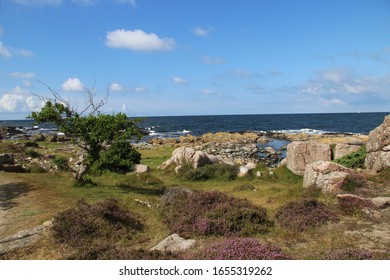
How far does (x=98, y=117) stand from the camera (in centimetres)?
1981

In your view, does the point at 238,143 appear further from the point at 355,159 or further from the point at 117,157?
the point at 355,159

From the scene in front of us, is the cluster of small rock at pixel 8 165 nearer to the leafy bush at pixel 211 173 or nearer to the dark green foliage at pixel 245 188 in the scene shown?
the leafy bush at pixel 211 173

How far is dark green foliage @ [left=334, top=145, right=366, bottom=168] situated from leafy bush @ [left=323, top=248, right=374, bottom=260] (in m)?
14.8

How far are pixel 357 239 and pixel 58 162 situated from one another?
1128 inches

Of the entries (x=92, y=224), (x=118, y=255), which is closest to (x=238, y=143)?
(x=92, y=224)

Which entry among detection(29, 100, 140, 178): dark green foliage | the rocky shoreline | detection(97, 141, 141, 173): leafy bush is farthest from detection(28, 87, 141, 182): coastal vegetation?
the rocky shoreline

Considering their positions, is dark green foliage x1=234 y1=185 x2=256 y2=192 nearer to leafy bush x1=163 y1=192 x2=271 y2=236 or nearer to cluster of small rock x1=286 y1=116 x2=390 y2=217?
cluster of small rock x1=286 y1=116 x2=390 y2=217

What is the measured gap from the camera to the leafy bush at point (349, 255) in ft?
29.1

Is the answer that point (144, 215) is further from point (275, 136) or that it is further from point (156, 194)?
point (275, 136)

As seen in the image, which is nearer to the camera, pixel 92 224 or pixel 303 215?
pixel 92 224

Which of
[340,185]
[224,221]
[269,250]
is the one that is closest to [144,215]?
[224,221]

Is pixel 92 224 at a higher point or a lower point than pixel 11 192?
higher

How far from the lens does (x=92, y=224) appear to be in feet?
40.4

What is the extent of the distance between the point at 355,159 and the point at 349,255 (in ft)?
50.6
